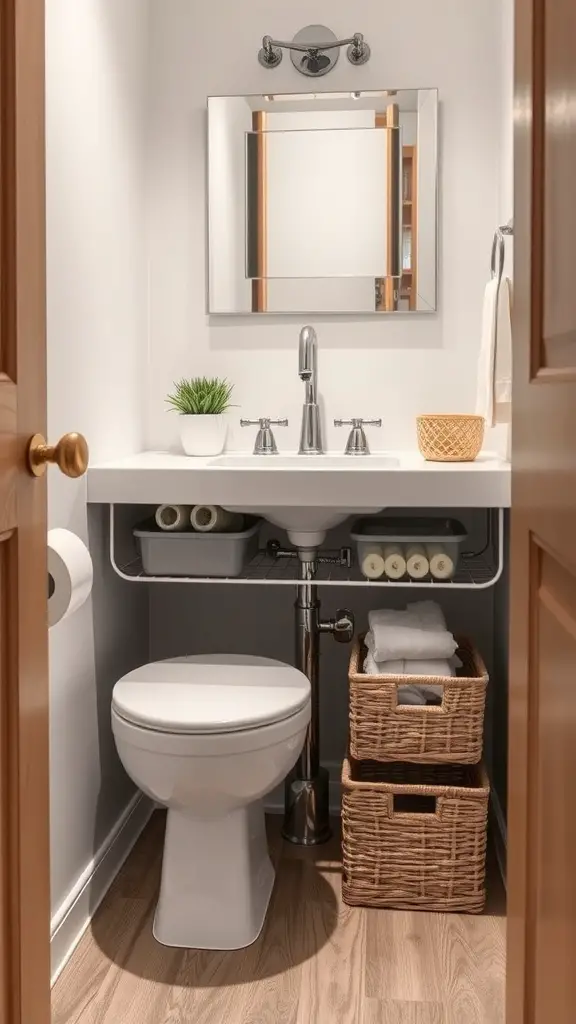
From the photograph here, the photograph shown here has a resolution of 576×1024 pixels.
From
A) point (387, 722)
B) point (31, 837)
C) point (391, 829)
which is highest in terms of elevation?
point (31, 837)

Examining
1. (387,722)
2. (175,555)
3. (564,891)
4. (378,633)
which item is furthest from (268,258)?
(564,891)

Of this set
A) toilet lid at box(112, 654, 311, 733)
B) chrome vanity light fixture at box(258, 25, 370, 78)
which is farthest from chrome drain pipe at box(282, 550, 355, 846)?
chrome vanity light fixture at box(258, 25, 370, 78)

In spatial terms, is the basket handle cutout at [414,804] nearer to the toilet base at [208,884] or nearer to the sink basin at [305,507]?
the toilet base at [208,884]

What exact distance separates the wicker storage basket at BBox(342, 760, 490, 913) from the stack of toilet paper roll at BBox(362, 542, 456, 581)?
45 cm

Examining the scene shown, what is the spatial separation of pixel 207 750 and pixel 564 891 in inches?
42.2

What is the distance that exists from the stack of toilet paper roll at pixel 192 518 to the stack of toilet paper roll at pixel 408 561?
0.34 metres

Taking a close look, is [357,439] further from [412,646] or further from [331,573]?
[412,646]

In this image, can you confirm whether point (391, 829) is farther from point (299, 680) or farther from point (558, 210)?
point (558, 210)

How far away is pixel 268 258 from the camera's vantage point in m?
2.63

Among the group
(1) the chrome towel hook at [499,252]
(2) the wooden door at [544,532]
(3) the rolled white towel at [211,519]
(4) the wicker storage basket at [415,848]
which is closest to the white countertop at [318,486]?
(3) the rolled white towel at [211,519]

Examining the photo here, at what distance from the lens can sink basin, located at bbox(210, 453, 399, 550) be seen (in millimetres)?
2125

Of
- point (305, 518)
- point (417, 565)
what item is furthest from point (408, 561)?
point (305, 518)

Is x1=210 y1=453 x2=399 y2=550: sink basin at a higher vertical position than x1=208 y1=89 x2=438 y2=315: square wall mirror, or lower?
lower

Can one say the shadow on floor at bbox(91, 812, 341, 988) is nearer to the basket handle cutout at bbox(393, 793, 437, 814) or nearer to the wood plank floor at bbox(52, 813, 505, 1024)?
the wood plank floor at bbox(52, 813, 505, 1024)
